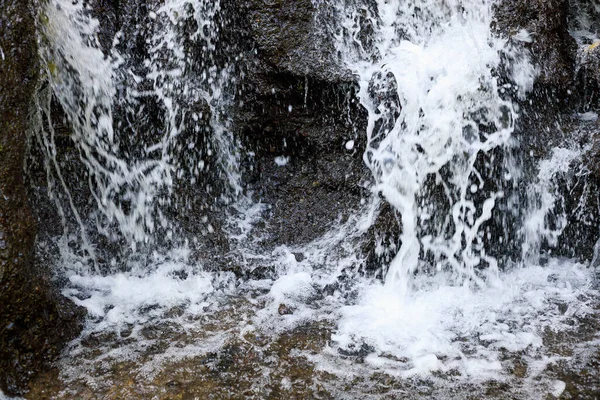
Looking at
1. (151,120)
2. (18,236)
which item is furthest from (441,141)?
(18,236)

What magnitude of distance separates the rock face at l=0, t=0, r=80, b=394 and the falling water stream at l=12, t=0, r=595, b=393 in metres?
0.62

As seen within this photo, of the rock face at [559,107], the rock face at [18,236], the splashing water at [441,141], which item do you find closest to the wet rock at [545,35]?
the rock face at [559,107]

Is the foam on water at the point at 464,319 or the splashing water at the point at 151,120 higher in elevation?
the splashing water at the point at 151,120

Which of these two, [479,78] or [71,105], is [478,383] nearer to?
[479,78]

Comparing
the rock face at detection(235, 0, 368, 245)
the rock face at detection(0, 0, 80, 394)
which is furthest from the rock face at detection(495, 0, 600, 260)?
the rock face at detection(0, 0, 80, 394)

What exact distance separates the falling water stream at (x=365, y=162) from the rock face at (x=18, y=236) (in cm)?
62

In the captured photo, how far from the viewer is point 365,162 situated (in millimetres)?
5125

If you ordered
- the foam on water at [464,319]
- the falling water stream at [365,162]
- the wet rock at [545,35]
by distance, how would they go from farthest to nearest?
the wet rock at [545,35], the falling water stream at [365,162], the foam on water at [464,319]

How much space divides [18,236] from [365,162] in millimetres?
2790

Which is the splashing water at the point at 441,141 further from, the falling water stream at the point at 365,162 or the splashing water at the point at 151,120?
the splashing water at the point at 151,120

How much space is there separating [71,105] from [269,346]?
255 centimetres

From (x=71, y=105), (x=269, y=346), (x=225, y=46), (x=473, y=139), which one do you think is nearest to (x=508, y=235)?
(x=473, y=139)

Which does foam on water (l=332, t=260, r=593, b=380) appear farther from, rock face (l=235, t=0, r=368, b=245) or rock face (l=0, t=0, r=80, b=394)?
rock face (l=0, t=0, r=80, b=394)

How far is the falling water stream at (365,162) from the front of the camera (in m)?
4.52
